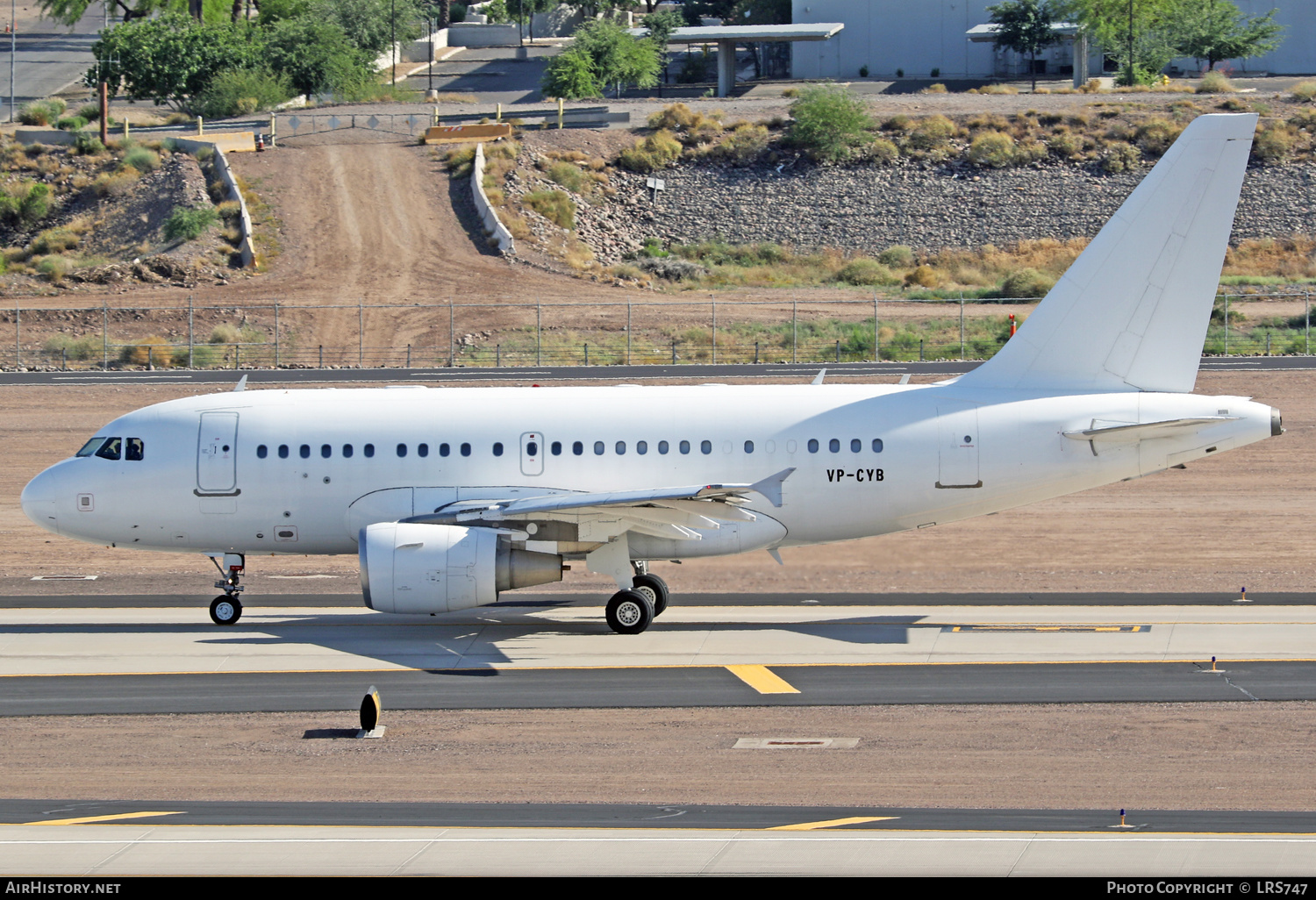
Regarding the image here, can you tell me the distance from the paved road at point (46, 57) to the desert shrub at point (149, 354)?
211ft

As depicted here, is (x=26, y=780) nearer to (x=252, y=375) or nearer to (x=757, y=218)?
(x=252, y=375)

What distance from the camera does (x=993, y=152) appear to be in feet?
316

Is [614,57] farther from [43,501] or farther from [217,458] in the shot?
[43,501]

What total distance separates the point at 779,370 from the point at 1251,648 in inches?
1243

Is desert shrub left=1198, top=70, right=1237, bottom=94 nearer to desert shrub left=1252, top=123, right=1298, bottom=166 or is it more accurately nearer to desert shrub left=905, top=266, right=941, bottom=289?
desert shrub left=1252, top=123, right=1298, bottom=166

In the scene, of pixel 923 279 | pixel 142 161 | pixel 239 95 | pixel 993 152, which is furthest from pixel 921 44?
pixel 142 161

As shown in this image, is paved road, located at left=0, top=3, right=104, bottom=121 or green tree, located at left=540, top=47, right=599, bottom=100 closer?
green tree, located at left=540, top=47, right=599, bottom=100

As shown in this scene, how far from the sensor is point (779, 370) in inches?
2200

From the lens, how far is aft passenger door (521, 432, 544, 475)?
2809cm

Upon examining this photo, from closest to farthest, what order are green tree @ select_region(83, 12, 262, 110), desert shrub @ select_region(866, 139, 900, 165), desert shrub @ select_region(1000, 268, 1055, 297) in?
desert shrub @ select_region(1000, 268, 1055, 297), desert shrub @ select_region(866, 139, 900, 165), green tree @ select_region(83, 12, 262, 110)

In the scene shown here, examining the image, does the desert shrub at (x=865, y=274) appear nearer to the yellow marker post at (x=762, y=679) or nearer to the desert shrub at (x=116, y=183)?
the desert shrub at (x=116, y=183)

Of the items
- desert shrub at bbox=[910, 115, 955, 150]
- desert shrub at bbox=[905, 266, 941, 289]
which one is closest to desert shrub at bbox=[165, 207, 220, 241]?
desert shrub at bbox=[905, 266, 941, 289]

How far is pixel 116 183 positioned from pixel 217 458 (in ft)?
222

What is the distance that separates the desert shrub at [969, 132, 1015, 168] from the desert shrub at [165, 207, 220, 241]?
47766 millimetres
